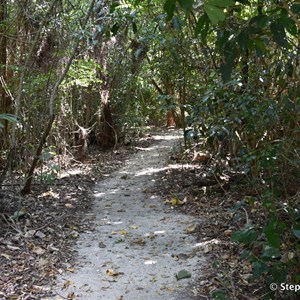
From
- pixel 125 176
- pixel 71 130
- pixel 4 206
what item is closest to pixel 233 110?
pixel 4 206

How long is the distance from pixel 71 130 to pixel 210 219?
4.55 metres

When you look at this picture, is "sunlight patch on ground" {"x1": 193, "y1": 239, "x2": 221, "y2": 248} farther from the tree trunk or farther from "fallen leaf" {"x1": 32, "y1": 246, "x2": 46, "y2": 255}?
the tree trunk

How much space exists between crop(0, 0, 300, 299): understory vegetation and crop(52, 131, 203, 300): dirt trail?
598 millimetres

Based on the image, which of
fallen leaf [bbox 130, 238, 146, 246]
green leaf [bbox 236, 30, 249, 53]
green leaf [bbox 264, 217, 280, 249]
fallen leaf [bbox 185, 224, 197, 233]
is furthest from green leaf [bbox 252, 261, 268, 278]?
fallen leaf [bbox 185, 224, 197, 233]

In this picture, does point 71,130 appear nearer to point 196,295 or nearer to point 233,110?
point 233,110

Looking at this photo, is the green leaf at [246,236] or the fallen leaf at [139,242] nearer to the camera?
Result: the green leaf at [246,236]

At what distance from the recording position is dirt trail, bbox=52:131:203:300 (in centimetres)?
356

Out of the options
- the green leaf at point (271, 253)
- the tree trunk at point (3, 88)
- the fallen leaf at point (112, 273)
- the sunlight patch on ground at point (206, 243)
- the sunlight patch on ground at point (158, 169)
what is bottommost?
the sunlight patch on ground at point (158, 169)

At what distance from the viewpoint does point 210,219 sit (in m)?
5.23

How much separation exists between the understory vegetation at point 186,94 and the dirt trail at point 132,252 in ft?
1.96

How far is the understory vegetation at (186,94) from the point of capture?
2.57m

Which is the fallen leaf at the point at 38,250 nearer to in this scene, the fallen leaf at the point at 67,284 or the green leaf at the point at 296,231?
the fallen leaf at the point at 67,284

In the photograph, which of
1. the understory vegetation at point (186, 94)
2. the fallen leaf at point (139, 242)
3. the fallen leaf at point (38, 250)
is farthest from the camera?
the fallen leaf at point (139, 242)

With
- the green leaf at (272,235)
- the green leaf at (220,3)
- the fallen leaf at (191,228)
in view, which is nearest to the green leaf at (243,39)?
the green leaf at (220,3)
